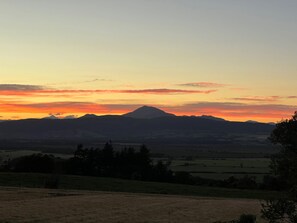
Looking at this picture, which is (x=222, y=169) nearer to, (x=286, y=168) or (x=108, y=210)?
(x=108, y=210)

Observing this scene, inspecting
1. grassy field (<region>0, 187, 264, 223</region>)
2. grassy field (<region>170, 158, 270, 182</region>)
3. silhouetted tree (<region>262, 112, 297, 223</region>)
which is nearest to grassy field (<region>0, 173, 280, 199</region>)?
grassy field (<region>0, 187, 264, 223</region>)

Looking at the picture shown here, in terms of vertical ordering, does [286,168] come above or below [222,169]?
above

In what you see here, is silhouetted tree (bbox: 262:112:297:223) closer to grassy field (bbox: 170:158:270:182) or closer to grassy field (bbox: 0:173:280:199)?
grassy field (bbox: 0:173:280:199)

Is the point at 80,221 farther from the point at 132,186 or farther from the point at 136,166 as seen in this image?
the point at 136,166

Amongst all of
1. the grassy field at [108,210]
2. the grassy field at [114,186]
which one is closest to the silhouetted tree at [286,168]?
the grassy field at [108,210]

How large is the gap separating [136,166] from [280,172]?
96.3m

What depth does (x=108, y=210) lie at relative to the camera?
4072cm

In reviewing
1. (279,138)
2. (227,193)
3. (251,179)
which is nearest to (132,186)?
(227,193)

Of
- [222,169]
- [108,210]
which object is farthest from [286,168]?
[222,169]

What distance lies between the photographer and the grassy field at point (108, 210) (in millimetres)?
34656

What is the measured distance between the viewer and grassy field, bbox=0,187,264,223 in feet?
114

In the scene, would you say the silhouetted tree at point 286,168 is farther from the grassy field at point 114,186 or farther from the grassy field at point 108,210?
the grassy field at point 114,186

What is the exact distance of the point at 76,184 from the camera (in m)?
74.3

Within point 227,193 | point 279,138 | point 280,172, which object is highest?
point 279,138
